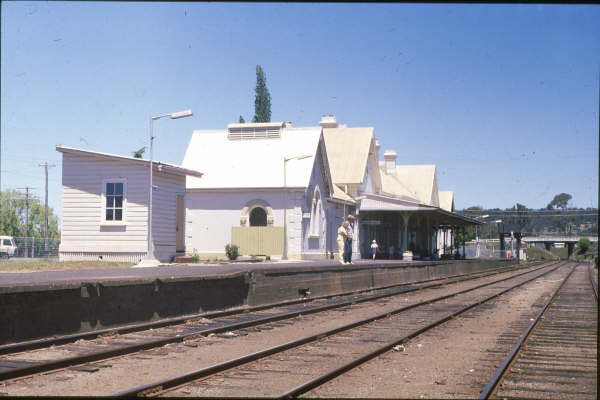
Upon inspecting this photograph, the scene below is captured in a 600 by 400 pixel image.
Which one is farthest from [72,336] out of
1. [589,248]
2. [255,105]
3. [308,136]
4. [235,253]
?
[589,248]

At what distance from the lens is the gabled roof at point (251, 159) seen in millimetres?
40781

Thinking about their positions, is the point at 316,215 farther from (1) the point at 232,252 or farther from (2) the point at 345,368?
(2) the point at 345,368

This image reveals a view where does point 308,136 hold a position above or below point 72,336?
above

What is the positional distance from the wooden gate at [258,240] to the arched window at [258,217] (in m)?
1.61

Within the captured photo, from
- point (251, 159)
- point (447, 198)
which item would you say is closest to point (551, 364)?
point (251, 159)

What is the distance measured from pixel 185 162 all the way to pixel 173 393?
38882 mm

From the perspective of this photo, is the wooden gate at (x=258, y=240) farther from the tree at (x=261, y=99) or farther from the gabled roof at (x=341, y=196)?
the tree at (x=261, y=99)

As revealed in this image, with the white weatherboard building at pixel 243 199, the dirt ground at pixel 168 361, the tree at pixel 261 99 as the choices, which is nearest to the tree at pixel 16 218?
the tree at pixel 261 99

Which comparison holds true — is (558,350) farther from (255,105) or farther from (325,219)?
(255,105)

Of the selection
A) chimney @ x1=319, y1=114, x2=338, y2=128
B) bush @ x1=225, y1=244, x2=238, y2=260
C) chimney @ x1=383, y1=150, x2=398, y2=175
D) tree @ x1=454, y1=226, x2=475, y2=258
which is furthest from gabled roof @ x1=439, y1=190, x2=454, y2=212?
bush @ x1=225, y1=244, x2=238, y2=260

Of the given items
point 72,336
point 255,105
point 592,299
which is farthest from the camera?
point 255,105

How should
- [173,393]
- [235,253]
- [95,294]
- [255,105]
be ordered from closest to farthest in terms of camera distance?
[173,393] < [95,294] < [235,253] < [255,105]

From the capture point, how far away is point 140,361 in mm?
8266

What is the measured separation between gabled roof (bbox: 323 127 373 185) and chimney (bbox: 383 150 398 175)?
25.4 metres
